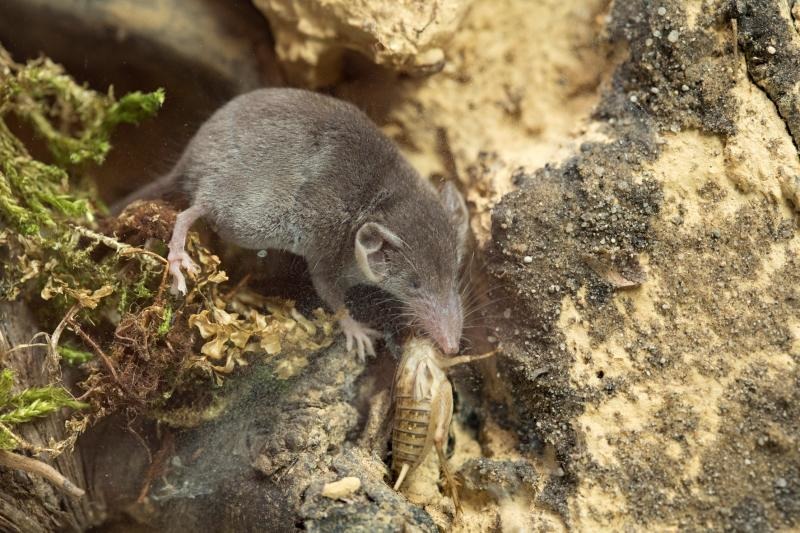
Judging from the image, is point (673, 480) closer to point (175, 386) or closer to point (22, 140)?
point (175, 386)

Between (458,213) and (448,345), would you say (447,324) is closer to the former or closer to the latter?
(448,345)

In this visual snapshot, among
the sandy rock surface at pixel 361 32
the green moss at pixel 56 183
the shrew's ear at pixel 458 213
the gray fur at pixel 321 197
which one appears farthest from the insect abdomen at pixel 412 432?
the sandy rock surface at pixel 361 32

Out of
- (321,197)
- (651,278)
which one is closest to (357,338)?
(321,197)

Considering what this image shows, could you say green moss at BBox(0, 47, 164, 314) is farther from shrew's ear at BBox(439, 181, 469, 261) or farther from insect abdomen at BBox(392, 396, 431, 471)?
shrew's ear at BBox(439, 181, 469, 261)

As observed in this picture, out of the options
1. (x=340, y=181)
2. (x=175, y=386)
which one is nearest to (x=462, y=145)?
(x=340, y=181)

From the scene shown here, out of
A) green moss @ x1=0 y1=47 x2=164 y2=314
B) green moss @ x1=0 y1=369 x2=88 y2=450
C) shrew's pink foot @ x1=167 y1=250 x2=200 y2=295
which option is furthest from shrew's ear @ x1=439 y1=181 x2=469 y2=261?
green moss @ x1=0 y1=369 x2=88 y2=450
